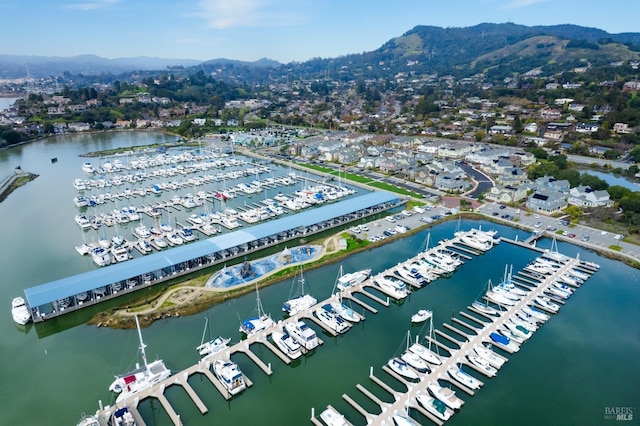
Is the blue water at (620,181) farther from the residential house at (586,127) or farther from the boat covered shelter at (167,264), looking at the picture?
the boat covered shelter at (167,264)

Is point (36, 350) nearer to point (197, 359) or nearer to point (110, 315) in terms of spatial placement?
point (110, 315)

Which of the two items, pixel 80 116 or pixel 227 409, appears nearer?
pixel 227 409

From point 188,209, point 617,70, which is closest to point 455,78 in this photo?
point 617,70

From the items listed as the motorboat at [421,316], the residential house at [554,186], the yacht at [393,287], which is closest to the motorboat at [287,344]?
the motorboat at [421,316]

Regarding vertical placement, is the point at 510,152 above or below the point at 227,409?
above

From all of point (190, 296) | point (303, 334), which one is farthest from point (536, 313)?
point (190, 296)

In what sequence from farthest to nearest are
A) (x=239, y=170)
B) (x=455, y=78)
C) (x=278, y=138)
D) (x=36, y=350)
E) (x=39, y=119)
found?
1. (x=455, y=78)
2. (x=39, y=119)
3. (x=278, y=138)
4. (x=239, y=170)
5. (x=36, y=350)

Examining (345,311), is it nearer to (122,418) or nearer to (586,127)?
(122,418)
